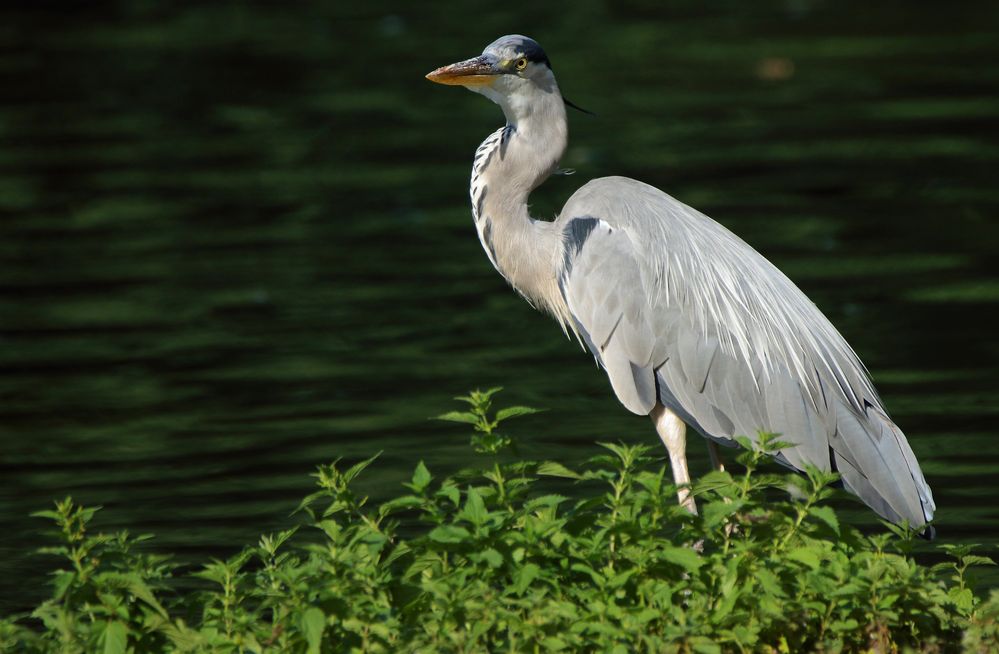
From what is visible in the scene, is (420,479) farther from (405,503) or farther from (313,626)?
(313,626)

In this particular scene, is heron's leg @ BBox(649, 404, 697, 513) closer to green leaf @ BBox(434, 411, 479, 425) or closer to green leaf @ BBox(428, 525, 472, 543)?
green leaf @ BBox(434, 411, 479, 425)

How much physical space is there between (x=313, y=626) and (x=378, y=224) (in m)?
8.15

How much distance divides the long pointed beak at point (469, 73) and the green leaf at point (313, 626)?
2.58m

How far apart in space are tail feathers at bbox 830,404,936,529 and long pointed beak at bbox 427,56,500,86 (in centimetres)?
176

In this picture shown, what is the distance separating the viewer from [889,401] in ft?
26.9

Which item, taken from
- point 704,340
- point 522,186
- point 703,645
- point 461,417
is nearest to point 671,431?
point 704,340

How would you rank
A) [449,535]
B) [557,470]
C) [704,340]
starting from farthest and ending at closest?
[704,340]
[557,470]
[449,535]

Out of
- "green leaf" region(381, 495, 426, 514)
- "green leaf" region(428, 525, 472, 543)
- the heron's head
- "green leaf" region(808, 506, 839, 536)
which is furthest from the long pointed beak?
"green leaf" region(808, 506, 839, 536)

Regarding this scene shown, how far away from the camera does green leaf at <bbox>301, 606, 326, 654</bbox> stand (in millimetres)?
4141

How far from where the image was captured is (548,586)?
4.59 meters

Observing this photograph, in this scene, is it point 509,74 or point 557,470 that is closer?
point 557,470

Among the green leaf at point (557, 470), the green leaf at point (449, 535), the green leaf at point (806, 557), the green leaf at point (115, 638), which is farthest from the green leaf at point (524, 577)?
the green leaf at point (115, 638)

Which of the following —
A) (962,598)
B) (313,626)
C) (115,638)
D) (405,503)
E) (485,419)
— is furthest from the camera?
(962,598)

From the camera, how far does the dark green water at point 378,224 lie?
795 cm
